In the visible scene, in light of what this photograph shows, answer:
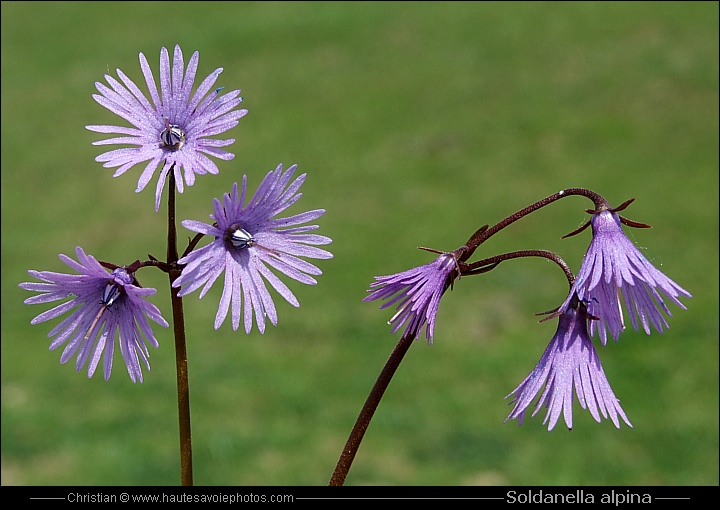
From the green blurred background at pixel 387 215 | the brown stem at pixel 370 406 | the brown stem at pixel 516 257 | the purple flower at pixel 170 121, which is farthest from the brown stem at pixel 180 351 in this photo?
the green blurred background at pixel 387 215

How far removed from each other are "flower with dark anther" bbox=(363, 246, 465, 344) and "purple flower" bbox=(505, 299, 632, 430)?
0.15 meters

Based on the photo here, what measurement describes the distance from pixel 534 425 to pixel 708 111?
17.3 ft

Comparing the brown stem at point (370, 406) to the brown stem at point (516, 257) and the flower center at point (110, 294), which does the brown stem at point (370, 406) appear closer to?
the brown stem at point (516, 257)

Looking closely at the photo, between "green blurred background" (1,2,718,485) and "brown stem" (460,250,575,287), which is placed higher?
"green blurred background" (1,2,718,485)

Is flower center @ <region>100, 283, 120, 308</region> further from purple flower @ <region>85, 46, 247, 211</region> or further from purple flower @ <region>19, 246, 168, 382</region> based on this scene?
purple flower @ <region>85, 46, 247, 211</region>

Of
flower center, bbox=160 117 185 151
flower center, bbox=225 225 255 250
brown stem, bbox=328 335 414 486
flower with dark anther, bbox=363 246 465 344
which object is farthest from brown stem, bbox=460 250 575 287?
flower center, bbox=160 117 185 151

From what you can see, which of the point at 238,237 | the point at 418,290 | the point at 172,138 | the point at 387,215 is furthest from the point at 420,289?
the point at 387,215

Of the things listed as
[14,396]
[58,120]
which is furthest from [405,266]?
[58,120]

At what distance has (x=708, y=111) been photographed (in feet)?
30.7

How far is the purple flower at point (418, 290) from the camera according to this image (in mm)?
1169

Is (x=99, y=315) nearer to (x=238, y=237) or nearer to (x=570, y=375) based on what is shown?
(x=238, y=237)

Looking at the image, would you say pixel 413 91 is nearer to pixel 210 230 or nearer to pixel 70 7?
pixel 70 7

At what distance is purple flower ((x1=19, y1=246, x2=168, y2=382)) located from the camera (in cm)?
108

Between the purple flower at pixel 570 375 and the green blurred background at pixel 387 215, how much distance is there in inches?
58.5
